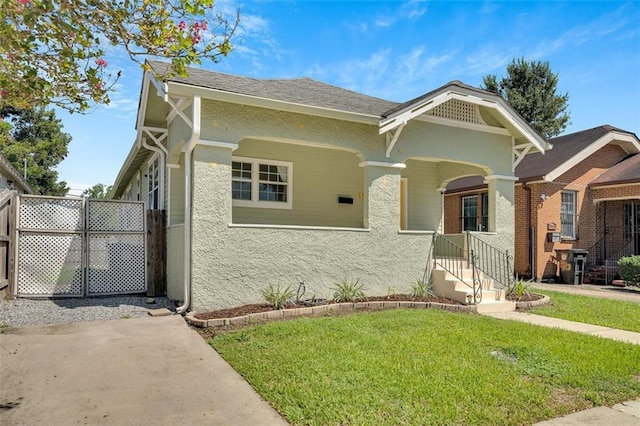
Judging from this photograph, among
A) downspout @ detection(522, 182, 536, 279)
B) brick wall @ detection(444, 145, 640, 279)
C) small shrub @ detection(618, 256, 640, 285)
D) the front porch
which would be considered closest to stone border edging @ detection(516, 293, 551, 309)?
small shrub @ detection(618, 256, 640, 285)

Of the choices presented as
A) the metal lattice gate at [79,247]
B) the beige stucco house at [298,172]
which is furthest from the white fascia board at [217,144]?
the metal lattice gate at [79,247]

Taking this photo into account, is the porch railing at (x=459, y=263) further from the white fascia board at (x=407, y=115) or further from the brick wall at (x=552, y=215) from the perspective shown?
the brick wall at (x=552, y=215)


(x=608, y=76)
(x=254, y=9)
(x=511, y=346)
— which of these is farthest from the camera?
(x=608, y=76)

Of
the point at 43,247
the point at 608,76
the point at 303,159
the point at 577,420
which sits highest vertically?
the point at 608,76

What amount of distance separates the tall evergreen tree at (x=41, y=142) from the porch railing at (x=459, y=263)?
100 feet

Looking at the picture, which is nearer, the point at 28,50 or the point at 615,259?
the point at 28,50

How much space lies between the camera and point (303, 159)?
11.1 m

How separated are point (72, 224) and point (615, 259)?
17.5 m

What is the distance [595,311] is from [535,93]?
27.1 meters

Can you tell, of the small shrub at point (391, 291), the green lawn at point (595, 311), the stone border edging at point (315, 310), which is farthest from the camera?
the small shrub at point (391, 291)

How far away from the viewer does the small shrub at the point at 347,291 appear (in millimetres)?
8445

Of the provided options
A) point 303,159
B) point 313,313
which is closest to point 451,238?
point 303,159

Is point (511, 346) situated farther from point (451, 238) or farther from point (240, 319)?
point (451, 238)

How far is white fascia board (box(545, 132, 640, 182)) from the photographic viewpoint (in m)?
14.7
